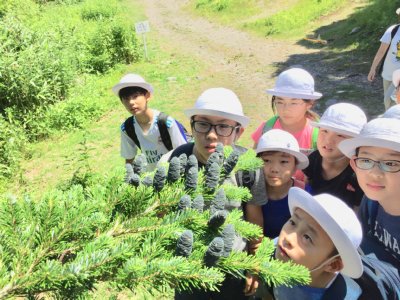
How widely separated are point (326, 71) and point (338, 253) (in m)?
9.29

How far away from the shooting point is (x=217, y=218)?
1156 mm

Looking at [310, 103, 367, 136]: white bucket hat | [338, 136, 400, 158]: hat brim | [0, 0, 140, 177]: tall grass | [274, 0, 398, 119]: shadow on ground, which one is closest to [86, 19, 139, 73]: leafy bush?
[0, 0, 140, 177]: tall grass

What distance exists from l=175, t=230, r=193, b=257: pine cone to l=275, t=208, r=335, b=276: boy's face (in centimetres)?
59

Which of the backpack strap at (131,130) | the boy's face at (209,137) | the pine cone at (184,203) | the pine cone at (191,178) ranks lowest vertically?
the backpack strap at (131,130)

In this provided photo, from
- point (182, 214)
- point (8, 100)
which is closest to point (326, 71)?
point (8, 100)

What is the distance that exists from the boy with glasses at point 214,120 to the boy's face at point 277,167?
1.34ft

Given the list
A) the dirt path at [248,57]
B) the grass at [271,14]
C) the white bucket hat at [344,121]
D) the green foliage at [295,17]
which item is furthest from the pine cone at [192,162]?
the green foliage at [295,17]

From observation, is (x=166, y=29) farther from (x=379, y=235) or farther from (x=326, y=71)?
(x=379, y=235)

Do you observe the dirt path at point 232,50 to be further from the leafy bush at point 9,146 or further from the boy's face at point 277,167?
the boy's face at point 277,167

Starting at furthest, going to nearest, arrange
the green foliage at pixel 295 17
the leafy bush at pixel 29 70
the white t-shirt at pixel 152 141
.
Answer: the green foliage at pixel 295 17 → the leafy bush at pixel 29 70 → the white t-shirt at pixel 152 141

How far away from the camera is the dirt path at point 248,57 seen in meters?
8.89

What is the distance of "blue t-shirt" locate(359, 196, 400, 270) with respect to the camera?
6.21 ft

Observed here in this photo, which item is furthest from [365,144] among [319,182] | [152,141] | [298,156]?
[152,141]

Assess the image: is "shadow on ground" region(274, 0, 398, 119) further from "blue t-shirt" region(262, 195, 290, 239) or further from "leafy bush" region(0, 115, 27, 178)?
"leafy bush" region(0, 115, 27, 178)
